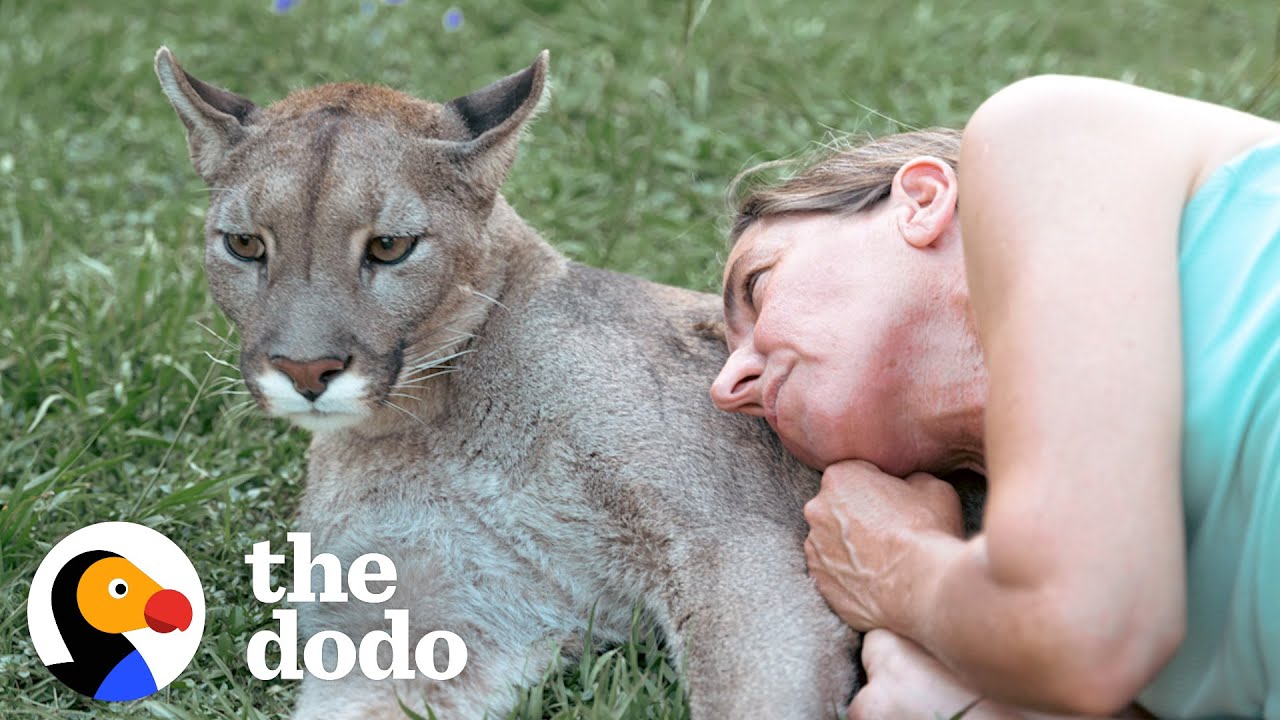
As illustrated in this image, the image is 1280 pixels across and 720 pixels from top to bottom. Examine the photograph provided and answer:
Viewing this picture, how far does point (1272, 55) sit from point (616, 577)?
579 centimetres

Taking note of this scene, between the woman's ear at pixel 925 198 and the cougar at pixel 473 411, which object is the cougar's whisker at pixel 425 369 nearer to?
the cougar at pixel 473 411

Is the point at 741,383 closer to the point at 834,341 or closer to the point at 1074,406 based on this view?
the point at 834,341

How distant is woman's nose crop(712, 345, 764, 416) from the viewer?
3.33 metres

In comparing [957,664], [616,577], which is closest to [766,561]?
[616,577]

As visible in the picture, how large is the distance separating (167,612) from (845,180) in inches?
78.8

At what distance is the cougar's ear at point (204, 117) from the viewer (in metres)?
3.78

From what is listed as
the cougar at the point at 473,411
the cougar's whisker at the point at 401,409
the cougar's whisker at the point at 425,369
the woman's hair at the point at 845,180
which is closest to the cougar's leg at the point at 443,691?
the cougar at the point at 473,411

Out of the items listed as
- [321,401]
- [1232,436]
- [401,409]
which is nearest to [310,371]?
[321,401]

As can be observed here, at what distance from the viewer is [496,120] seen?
3.87 metres

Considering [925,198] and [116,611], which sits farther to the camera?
[116,611]

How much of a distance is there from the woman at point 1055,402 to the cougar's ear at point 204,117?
154 cm

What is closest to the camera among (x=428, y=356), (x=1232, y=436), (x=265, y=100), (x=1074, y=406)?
(x=1074, y=406)

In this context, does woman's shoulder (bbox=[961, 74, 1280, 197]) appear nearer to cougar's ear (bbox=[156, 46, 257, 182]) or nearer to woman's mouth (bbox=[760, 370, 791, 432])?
woman's mouth (bbox=[760, 370, 791, 432])

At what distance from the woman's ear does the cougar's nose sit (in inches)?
52.8
